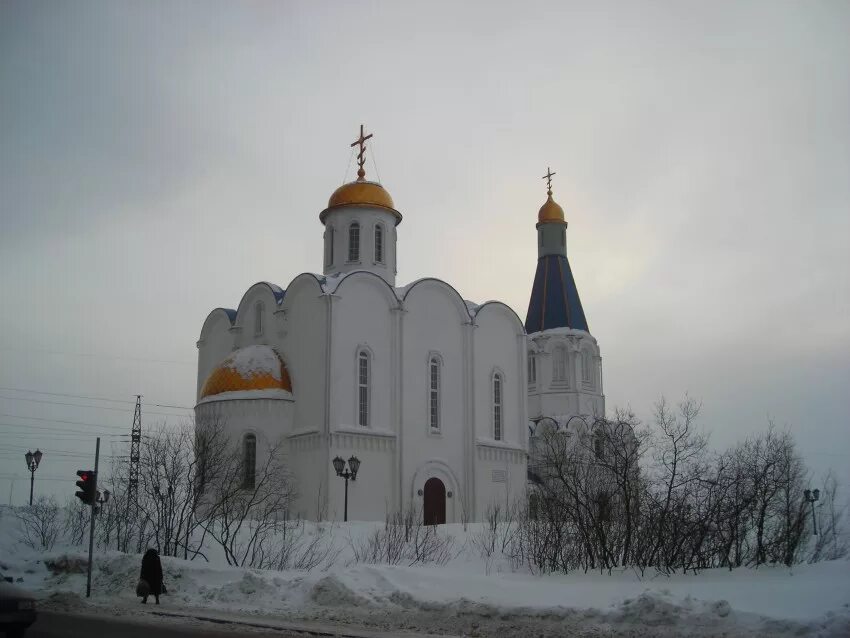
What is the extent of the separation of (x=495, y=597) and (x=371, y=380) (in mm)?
15892

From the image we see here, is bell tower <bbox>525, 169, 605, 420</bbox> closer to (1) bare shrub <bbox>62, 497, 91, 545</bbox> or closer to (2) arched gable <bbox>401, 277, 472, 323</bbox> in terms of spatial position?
(2) arched gable <bbox>401, 277, 472, 323</bbox>

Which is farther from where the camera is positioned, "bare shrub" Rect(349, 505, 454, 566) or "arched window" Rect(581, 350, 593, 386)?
"arched window" Rect(581, 350, 593, 386)

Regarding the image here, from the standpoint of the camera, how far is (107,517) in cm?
1830

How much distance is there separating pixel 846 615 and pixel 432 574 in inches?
218

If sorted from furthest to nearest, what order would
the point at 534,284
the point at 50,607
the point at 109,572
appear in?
the point at 534,284 → the point at 109,572 → the point at 50,607

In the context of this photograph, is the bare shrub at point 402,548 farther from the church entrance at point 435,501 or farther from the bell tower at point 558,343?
the bell tower at point 558,343

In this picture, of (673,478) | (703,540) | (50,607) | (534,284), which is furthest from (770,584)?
(534,284)

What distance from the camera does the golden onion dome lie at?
1019 inches

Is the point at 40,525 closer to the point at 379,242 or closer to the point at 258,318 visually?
the point at 258,318

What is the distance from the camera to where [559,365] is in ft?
118

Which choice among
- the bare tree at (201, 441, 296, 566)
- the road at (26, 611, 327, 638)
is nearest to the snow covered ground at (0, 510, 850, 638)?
the road at (26, 611, 327, 638)

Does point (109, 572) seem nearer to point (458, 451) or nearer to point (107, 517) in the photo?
point (107, 517)

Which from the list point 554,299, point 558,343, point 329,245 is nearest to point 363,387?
point 329,245

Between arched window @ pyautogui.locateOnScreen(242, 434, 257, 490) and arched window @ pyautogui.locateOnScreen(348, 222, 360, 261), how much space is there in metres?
6.81
